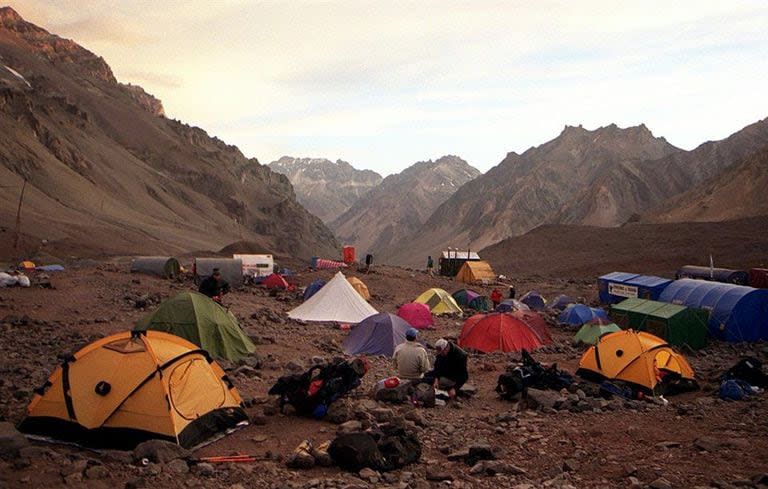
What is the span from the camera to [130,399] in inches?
324

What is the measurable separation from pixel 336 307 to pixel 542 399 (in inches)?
484

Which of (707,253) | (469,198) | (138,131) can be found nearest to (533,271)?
(707,253)

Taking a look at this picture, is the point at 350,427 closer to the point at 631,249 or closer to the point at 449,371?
the point at 449,371

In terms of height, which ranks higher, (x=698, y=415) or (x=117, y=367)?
(x=117, y=367)

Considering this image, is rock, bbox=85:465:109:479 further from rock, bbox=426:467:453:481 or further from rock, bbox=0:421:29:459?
rock, bbox=426:467:453:481

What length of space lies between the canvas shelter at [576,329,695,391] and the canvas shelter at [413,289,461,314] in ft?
43.2

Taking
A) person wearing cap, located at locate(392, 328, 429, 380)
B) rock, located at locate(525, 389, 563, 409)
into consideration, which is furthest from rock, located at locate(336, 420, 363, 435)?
rock, located at locate(525, 389, 563, 409)

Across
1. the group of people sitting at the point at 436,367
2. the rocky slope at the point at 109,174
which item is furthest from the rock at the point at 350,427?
the rocky slope at the point at 109,174

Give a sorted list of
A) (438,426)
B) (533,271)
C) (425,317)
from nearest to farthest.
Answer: (438,426) < (425,317) < (533,271)

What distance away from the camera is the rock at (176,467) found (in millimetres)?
7177

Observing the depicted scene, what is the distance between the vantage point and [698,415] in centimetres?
1008

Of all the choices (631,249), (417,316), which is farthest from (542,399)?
(631,249)

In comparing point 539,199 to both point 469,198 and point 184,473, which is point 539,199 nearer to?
→ point 469,198

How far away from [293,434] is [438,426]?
2.20 metres
